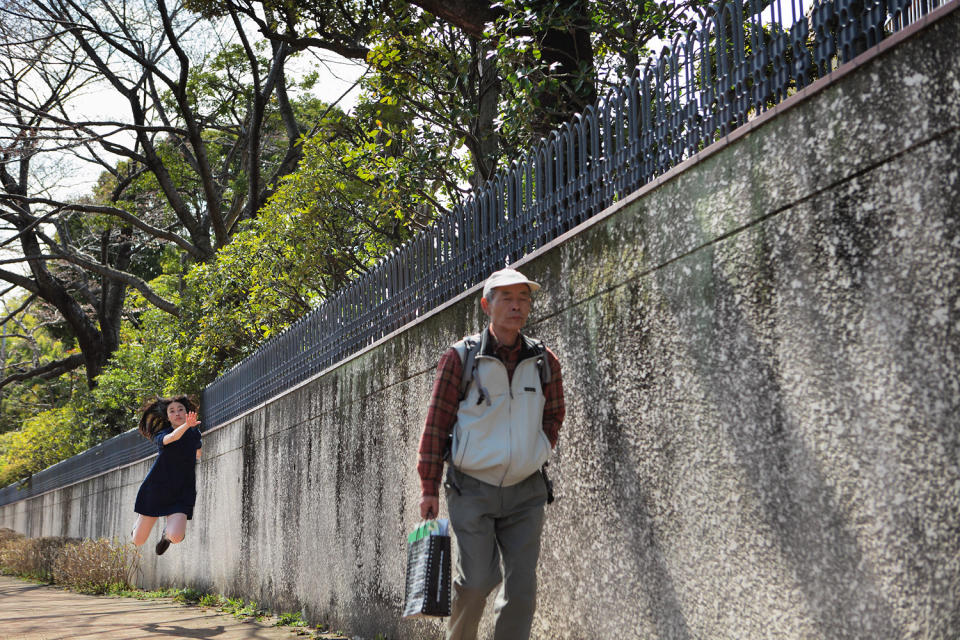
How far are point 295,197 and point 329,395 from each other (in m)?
3.56

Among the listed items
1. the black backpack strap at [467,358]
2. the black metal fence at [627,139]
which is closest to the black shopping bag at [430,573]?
the black backpack strap at [467,358]

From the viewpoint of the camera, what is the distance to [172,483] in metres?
9.87

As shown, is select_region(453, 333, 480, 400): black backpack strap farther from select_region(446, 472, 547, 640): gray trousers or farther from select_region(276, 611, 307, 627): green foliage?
select_region(276, 611, 307, 627): green foliage

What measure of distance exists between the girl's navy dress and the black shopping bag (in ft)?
20.7

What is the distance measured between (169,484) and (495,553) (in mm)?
6487

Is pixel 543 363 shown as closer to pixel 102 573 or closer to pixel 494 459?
pixel 494 459

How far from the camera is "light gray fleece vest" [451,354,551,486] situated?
4.08 metres

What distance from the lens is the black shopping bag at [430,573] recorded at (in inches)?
160

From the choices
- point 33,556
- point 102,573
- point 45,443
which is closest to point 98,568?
point 102,573

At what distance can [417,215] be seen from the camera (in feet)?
32.9

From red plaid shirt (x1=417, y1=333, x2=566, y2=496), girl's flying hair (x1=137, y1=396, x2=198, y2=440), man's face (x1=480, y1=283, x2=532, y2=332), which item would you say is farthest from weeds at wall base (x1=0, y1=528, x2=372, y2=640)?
man's face (x1=480, y1=283, x2=532, y2=332)

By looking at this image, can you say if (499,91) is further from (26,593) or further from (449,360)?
(26,593)

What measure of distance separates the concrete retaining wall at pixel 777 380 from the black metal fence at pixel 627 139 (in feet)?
0.75

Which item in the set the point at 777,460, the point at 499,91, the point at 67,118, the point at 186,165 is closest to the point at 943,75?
the point at 777,460
